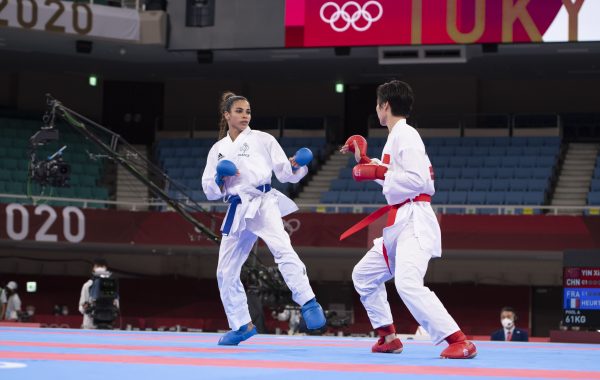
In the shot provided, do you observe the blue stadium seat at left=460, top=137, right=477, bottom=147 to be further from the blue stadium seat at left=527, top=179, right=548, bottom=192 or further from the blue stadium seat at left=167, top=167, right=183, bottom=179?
the blue stadium seat at left=167, top=167, right=183, bottom=179

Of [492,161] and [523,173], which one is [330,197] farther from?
[523,173]

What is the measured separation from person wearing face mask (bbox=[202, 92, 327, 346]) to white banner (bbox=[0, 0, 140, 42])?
48.8ft

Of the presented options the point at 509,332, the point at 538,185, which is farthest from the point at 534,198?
the point at 509,332

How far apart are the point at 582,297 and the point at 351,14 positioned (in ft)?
34.1

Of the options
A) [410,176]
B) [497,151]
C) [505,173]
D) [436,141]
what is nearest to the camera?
[410,176]

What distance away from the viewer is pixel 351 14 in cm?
2205

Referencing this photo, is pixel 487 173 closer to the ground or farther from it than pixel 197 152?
closer to the ground


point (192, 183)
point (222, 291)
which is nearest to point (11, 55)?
point (192, 183)

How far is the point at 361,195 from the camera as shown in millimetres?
23344

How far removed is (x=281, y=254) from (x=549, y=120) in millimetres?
18887

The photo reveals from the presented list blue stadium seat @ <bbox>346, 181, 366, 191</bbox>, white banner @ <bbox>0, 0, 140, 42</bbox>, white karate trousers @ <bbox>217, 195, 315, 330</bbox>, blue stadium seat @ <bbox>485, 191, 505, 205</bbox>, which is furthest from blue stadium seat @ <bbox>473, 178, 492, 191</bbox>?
white karate trousers @ <bbox>217, 195, 315, 330</bbox>

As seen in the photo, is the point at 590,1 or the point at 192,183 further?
the point at 192,183

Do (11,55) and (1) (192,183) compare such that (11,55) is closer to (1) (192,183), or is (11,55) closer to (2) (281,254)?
(1) (192,183)

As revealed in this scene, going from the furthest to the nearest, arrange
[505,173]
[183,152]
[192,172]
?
[183,152] → [192,172] → [505,173]
